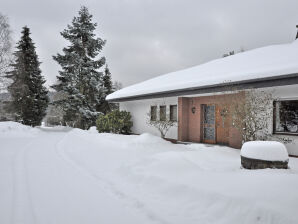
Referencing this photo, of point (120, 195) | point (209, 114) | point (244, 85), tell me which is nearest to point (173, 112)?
point (209, 114)

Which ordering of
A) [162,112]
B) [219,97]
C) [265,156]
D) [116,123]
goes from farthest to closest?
1. [116,123]
2. [162,112]
3. [219,97]
4. [265,156]

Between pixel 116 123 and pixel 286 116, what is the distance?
→ 384 inches

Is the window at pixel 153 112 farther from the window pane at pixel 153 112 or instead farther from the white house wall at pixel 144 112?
the white house wall at pixel 144 112

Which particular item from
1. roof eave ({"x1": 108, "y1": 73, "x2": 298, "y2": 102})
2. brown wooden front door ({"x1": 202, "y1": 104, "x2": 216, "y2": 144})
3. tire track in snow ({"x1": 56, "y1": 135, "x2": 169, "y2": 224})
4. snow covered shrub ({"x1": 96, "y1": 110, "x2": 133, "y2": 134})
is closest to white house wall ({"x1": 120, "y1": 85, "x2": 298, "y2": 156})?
snow covered shrub ({"x1": 96, "y1": 110, "x2": 133, "y2": 134})

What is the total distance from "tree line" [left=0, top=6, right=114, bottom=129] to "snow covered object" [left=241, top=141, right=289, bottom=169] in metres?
21.1

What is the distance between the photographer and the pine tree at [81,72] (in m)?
23.3

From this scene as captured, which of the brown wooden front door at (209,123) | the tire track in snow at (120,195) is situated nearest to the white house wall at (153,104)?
the brown wooden front door at (209,123)

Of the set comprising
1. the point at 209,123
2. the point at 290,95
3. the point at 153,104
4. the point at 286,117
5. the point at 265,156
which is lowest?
the point at 265,156

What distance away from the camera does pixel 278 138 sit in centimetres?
727

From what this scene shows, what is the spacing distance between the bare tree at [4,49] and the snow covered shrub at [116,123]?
11774 mm

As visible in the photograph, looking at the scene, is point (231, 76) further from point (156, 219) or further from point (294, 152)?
point (156, 219)

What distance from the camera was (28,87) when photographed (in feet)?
76.4

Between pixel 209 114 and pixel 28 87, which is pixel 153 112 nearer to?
pixel 209 114

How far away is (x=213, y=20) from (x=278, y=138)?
50.9 feet
